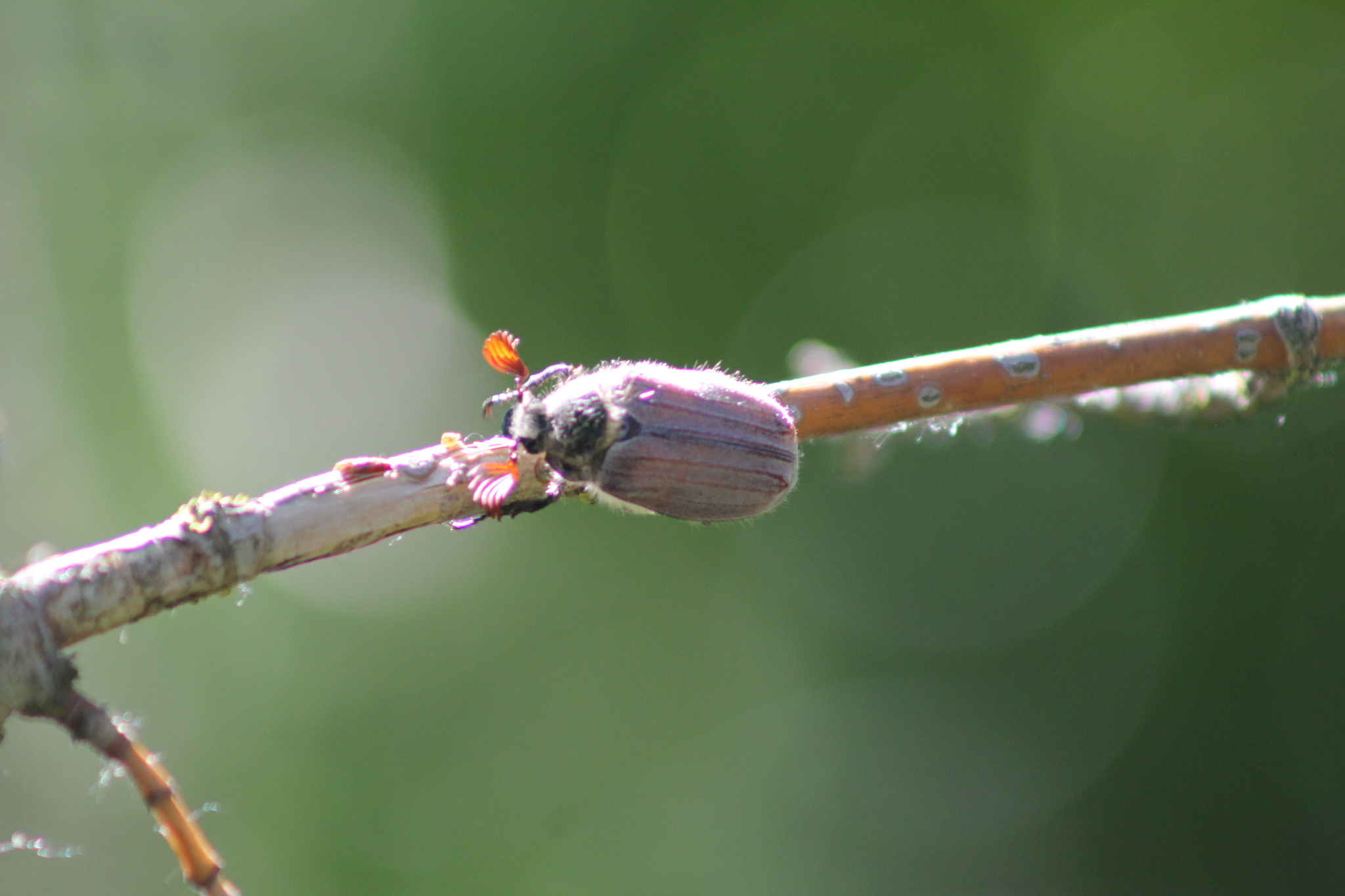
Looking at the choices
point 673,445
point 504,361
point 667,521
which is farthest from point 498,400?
point 667,521

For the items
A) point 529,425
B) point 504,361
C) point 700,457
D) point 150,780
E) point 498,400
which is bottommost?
point 150,780

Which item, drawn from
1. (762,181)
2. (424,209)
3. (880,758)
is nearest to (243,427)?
(424,209)

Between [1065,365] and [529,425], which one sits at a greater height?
[529,425]

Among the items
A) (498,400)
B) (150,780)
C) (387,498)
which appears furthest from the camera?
(498,400)

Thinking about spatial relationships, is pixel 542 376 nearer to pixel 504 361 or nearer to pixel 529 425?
pixel 504 361

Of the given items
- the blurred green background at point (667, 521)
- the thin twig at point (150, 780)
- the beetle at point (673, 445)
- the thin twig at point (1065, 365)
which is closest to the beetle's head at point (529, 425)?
the beetle at point (673, 445)

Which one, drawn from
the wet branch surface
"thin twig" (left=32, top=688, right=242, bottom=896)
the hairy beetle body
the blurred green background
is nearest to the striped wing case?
the hairy beetle body

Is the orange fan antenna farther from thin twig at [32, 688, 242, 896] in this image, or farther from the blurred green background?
the blurred green background

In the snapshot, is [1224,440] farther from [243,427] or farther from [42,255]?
[42,255]
